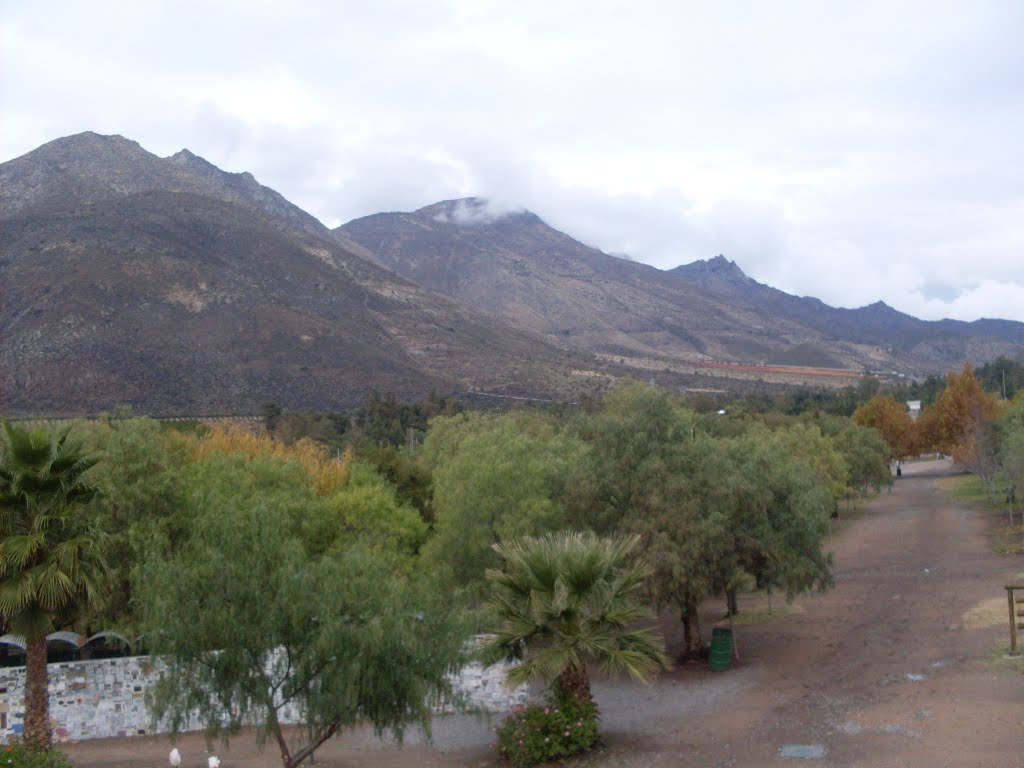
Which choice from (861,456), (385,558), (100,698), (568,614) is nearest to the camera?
(568,614)

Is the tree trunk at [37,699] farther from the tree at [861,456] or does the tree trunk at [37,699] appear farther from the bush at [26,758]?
the tree at [861,456]

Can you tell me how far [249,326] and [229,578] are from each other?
6860 cm

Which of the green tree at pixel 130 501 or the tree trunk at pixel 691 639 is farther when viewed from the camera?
the tree trunk at pixel 691 639

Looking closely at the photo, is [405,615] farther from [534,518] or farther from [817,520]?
[817,520]

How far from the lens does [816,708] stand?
1733cm

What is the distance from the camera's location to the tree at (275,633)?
12805 millimetres

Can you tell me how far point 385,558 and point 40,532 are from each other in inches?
233

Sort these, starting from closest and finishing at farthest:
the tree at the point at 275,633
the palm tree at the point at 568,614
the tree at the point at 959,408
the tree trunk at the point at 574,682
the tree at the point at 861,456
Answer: the tree at the point at 275,633, the palm tree at the point at 568,614, the tree trunk at the point at 574,682, the tree at the point at 861,456, the tree at the point at 959,408

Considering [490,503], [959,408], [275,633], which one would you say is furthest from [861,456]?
[275,633]

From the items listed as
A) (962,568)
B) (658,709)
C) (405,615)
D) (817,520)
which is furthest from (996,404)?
(405,615)

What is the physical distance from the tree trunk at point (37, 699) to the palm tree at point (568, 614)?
21.8 feet

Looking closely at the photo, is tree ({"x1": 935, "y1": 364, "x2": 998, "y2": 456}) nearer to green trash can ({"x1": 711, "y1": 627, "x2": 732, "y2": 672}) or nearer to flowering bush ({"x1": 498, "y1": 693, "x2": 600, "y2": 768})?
green trash can ({"x1": 711, "y1": 627, "x2": 732, "y2": 672})

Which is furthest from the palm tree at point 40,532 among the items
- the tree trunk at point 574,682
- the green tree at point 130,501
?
the tree trunk at point 574,682

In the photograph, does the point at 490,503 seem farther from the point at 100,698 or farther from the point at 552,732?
the point at 100,698
